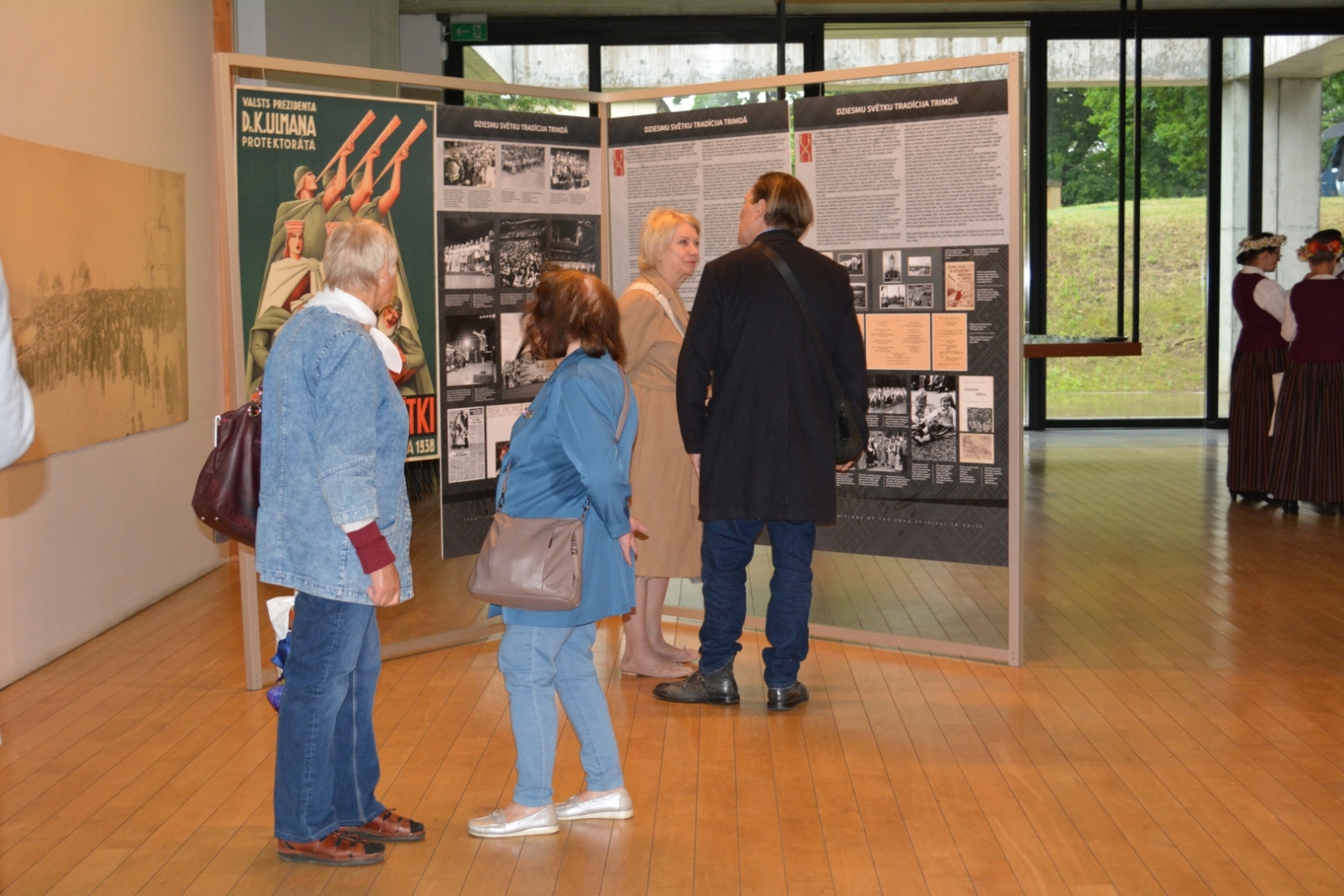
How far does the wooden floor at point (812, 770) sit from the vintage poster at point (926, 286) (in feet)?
2.10

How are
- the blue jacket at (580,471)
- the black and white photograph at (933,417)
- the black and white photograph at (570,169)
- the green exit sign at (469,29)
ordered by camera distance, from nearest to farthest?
the blue jacket at (580,471) < the black and white photograph at (933,417) < the black and white photograph at (570,169) < the green exit sign at (469,29)

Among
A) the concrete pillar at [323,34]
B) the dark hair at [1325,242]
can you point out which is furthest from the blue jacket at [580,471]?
the dark hair at [1325,242]

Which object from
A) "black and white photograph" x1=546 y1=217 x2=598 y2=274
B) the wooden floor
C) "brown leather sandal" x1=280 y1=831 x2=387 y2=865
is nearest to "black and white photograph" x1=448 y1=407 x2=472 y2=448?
"black and white photograph" x1=546 y1=217 x2=598 y2=274

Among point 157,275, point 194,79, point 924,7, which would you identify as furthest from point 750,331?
point 924,7

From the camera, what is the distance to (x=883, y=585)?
6.59 m

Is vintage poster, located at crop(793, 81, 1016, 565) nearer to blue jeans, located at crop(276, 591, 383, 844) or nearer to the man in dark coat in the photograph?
the man in dark coat

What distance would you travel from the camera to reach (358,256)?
3.07m

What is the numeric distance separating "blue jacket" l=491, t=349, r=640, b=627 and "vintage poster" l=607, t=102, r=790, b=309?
2223mm

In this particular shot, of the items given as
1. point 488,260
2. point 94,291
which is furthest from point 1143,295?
point 94,291

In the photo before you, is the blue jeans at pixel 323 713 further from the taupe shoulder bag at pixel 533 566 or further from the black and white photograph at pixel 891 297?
the black and white photograph at pixel 891 297

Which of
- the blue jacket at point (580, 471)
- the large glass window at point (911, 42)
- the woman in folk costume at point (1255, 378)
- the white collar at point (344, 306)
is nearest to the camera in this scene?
the white collar at point (344, 306)

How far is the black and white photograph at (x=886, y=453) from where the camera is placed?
5.24m

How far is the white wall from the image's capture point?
504 cm

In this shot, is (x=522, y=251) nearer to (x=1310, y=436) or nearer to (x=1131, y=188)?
(x=1310, y=436)
